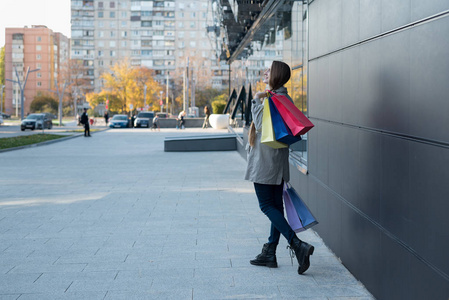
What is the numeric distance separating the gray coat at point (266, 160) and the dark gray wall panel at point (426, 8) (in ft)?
5.59

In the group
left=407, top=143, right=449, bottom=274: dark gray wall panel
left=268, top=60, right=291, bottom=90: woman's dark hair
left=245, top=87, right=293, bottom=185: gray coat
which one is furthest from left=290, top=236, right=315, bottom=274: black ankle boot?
left=407, top=143, right=449, bottom=274: dark gray wall panel

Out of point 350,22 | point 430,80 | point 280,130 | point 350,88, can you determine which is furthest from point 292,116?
point 430,80

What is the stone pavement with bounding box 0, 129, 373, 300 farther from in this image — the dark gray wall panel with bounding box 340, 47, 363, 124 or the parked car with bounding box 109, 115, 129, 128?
the parked car with bounding box 109, 115, 129, 128

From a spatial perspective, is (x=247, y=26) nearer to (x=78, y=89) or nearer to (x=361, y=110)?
(x=361, y=110)

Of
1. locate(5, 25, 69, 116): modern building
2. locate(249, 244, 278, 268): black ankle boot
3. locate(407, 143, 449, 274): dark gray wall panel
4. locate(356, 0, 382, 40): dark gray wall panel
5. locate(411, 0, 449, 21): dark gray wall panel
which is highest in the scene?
locate(5, 25, 69, 116): modern building

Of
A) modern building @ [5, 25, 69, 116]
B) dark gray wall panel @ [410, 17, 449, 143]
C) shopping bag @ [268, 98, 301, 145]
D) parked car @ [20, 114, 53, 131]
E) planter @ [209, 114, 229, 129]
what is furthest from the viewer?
modern building @ [5, 25, 69, 116]

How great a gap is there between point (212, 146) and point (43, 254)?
16364 millimetres

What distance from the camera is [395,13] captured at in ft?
13.3

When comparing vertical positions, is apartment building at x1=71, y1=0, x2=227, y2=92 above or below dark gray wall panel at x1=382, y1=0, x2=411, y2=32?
above

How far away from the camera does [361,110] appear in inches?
195

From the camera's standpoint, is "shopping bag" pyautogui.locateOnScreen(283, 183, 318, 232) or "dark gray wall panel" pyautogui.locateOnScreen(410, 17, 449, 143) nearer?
"dark gray wall panel" pyautogui.locateOnScreen(410, 17, 449, 143)

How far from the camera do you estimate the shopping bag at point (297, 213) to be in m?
5.19

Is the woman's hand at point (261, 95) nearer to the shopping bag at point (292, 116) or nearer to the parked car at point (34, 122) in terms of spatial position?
the shopping bag at point (292, 116)

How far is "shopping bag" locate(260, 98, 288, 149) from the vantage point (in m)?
4.97
